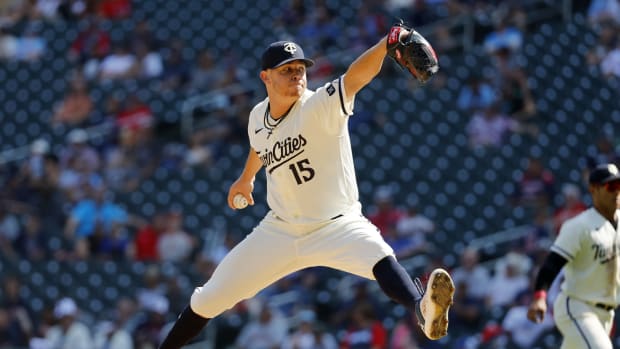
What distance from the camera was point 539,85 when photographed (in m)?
14.0

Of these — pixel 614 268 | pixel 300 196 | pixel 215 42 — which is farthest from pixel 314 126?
pixel 215 42

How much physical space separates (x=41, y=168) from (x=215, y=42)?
3058 millimetres

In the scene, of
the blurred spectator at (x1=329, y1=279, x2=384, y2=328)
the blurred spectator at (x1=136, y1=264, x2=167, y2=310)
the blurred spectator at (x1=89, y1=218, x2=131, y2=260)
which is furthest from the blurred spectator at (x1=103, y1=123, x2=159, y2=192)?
the blurred spectator at (x1=329, y1=279, x2=384, y2=328)

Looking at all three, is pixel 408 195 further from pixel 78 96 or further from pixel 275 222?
pixel 275 222

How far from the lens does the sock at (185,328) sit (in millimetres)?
7094

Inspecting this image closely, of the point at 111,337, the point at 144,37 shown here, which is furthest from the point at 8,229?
the point at 144,37

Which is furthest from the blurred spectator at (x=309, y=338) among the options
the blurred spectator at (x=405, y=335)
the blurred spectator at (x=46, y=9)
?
the blurred spectator at (x=46, y=9)

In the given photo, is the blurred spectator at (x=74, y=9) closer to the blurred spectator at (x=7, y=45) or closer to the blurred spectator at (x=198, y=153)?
the blurred spectator at (x=7, y=45)

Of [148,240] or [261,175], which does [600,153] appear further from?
[148,240]

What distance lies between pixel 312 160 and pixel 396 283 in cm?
83

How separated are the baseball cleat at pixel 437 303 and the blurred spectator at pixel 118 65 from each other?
11.8 meters

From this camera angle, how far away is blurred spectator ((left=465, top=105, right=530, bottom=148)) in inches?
538

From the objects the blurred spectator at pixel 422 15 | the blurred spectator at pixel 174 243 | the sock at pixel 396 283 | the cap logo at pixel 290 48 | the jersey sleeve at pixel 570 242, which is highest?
the cap logo at pixel 290 48

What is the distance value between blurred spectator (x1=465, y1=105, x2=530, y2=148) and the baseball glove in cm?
758
